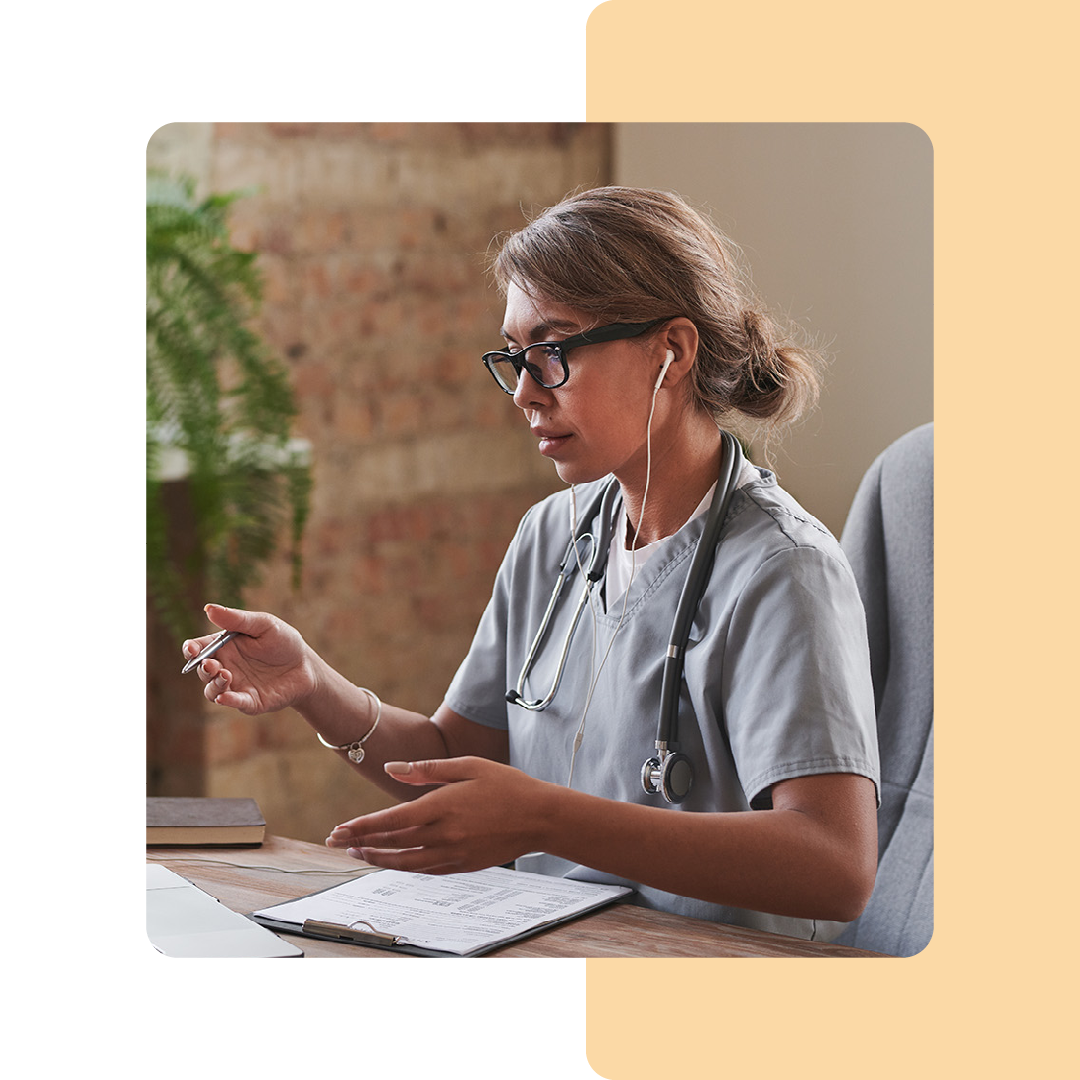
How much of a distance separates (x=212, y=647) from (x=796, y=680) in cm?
62

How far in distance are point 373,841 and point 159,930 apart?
0.33 metres

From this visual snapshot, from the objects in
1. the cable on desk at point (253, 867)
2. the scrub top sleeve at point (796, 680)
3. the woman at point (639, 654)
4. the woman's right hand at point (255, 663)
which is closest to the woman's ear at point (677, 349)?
the woman at point (639, 654)

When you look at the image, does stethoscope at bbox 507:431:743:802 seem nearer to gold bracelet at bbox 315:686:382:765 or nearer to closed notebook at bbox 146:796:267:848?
gold bracelet at bbox 315:686:382:765

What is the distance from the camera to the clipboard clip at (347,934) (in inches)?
48.0

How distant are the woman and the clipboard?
0.04 meters

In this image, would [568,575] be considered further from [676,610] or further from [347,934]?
[347,934]

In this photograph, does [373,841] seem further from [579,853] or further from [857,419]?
[857,419]

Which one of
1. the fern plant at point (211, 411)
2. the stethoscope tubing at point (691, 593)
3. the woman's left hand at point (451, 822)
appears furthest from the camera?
the fern plant at point (211, 411)

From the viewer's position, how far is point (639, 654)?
1.27m

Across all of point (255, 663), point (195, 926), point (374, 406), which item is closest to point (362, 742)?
point (255, 663)

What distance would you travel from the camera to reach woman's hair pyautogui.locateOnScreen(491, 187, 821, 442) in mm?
1229

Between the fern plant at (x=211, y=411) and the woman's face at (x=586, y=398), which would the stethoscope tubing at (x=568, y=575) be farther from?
the fern plant at (x=211, y=411)
